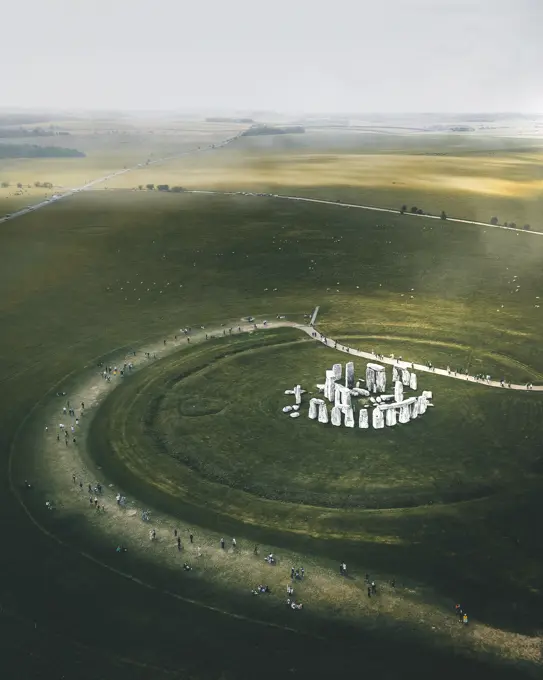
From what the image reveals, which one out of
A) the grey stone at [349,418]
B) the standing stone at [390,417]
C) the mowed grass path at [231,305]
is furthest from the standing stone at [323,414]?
the mowed grass path at [231,305]

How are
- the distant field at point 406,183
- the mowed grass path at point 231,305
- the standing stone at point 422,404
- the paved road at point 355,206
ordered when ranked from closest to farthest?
the mowed grass path at point 231,305
the standing stone at point 422,404
the paved road at point 355,206
the distant field at point 406,183

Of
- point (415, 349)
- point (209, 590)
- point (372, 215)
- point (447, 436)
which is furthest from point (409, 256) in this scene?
point (209, 590)

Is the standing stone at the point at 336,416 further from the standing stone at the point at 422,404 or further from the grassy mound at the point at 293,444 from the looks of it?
the standing stone at the point at 422,404

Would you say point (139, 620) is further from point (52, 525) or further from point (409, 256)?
point (409, 256)

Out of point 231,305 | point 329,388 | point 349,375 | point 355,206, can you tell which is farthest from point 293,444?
point 355,206

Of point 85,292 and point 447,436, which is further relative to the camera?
point 85,292

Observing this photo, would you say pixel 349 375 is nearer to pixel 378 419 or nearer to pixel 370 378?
pixel 370 378
